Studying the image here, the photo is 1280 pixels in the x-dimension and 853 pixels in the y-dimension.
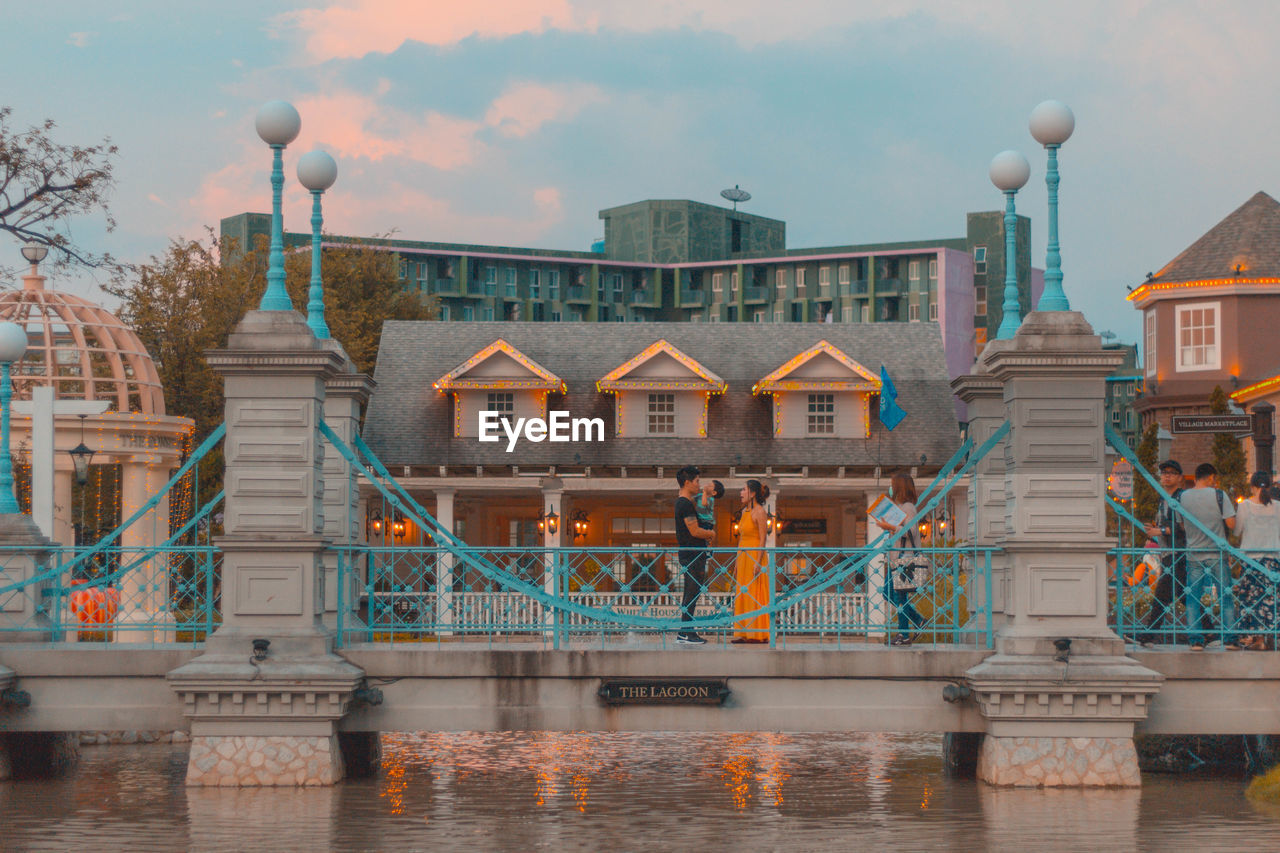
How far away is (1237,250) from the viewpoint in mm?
42875

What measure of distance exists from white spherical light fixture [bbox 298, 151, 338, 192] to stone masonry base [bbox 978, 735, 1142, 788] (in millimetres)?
7826

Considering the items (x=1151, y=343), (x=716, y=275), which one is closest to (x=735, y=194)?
(x=716, y=275)

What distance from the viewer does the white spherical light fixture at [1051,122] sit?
1388 centimetres

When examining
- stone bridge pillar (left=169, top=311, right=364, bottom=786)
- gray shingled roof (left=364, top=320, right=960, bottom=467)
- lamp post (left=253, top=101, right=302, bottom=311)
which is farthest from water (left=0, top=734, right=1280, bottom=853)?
gray shingled roof (left=364, top=320, right=960, bottom=467)

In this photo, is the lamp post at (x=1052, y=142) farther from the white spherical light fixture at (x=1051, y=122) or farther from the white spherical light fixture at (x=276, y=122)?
the white spherical light fixture at (x=276, y=122)

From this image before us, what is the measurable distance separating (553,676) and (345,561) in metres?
2.26

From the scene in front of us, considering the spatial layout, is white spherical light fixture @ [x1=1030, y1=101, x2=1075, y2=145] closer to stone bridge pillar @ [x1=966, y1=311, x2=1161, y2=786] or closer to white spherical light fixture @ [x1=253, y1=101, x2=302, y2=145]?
stone bridge pillar @ [x1=966, y1=311, x2=1161, y2=786]

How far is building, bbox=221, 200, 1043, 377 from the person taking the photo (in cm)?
8712

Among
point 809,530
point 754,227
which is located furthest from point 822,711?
point 754,227

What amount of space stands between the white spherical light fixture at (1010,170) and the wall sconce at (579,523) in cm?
2599

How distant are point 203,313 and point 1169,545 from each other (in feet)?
106

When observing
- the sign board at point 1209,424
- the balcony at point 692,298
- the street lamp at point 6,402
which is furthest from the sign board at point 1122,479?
the balcony at point 692,298

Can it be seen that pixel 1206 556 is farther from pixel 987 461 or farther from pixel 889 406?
pixel 889 406

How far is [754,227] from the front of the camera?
97.7 meters
